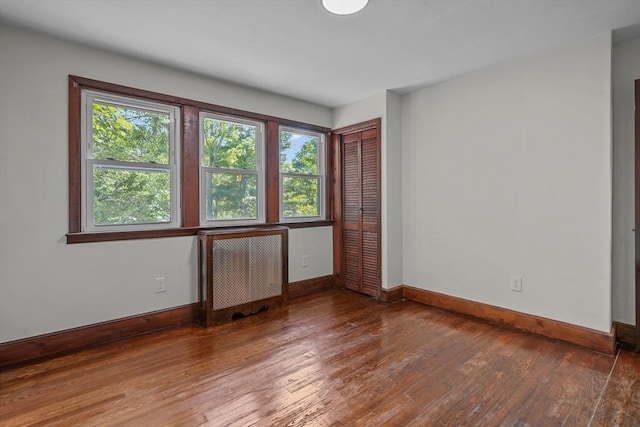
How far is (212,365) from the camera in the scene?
7.54ft

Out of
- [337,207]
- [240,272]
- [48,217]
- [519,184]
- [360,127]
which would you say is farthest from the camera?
[337,207]

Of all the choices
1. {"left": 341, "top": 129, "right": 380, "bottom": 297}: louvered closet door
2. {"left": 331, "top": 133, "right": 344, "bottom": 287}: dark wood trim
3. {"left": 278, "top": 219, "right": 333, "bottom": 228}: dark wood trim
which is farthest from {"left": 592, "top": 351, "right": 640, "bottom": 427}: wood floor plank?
{"left": 278, "top": 219, "right": 333, "bottom": 228}: dark wood trim

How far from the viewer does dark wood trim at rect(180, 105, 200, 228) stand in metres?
3.13

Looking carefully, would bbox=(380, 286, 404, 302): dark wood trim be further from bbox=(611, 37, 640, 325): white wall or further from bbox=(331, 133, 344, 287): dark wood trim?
bbox=(611, 37, 640, 325): white wall

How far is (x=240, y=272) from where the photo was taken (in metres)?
3.25

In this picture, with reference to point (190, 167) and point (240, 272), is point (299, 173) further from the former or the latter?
point (240, 272)

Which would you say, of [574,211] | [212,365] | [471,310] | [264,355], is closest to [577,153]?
[574,211]

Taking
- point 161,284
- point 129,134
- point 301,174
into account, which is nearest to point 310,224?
point 301,174

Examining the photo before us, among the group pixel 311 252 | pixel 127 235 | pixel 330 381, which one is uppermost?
pixel 127 235

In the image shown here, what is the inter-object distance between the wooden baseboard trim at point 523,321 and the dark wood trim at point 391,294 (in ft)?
0.38

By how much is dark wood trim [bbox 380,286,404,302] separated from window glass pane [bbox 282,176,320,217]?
52.9 inches

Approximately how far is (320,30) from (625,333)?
10.8 ft

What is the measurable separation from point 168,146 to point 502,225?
322 cm

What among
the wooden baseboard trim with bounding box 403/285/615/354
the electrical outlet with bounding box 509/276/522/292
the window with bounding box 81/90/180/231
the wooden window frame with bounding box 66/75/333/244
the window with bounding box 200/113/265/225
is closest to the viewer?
the wooden baseboard trim with bounding box 403/285/615/354
